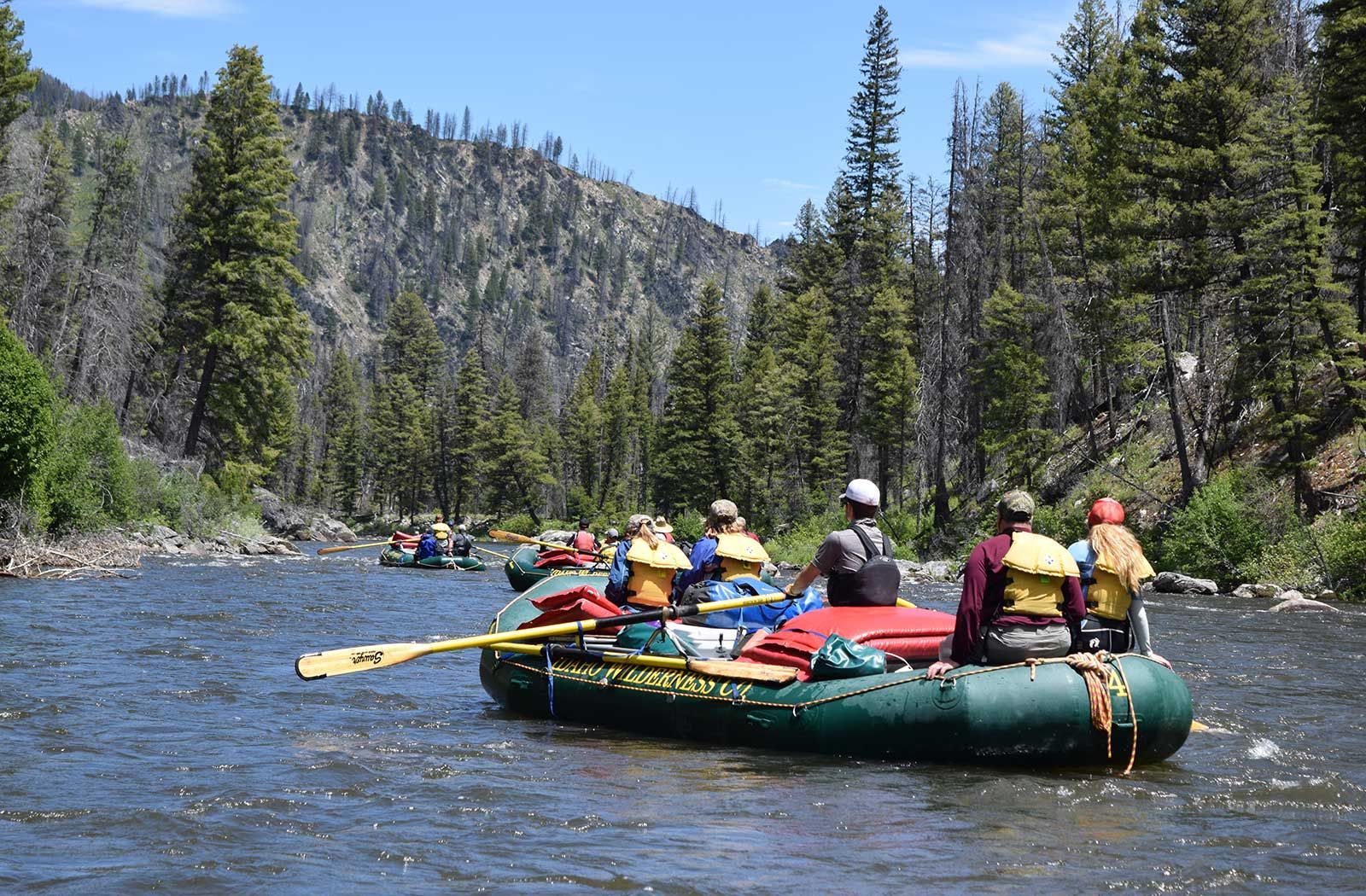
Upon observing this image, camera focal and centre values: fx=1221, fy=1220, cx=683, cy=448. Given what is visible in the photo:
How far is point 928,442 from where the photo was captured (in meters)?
46.1

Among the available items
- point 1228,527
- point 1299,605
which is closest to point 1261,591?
point 1228,527

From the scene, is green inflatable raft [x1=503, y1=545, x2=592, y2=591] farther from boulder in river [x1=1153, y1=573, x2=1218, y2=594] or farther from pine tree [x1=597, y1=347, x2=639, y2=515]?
pine tree [x1=597, y1=347, x2=639, y2=515]

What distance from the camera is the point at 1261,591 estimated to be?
2516cm

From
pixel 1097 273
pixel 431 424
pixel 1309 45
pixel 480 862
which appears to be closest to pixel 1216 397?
pixel 1097 273

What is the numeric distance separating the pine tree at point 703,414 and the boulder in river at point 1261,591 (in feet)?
107

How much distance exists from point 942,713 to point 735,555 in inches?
131

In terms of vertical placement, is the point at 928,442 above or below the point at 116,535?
above

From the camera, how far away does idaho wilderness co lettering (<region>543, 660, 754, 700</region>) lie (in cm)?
987

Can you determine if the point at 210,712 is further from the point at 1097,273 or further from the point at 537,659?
the point at 1097,273

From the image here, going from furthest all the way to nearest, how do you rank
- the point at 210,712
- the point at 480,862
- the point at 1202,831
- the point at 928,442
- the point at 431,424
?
the point at 431,424 → the point at 928,442 → the point at 210,712 → the point at 1202,831 → the point at 480,862

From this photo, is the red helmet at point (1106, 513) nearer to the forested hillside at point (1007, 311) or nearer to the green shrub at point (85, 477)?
the forested hillside at point (1007, 311)

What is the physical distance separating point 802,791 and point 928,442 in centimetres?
3867

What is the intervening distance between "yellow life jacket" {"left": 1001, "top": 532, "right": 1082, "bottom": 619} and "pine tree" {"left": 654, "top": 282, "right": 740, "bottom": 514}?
156ft

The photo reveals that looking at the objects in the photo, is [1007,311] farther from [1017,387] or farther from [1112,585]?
[1112,585]
